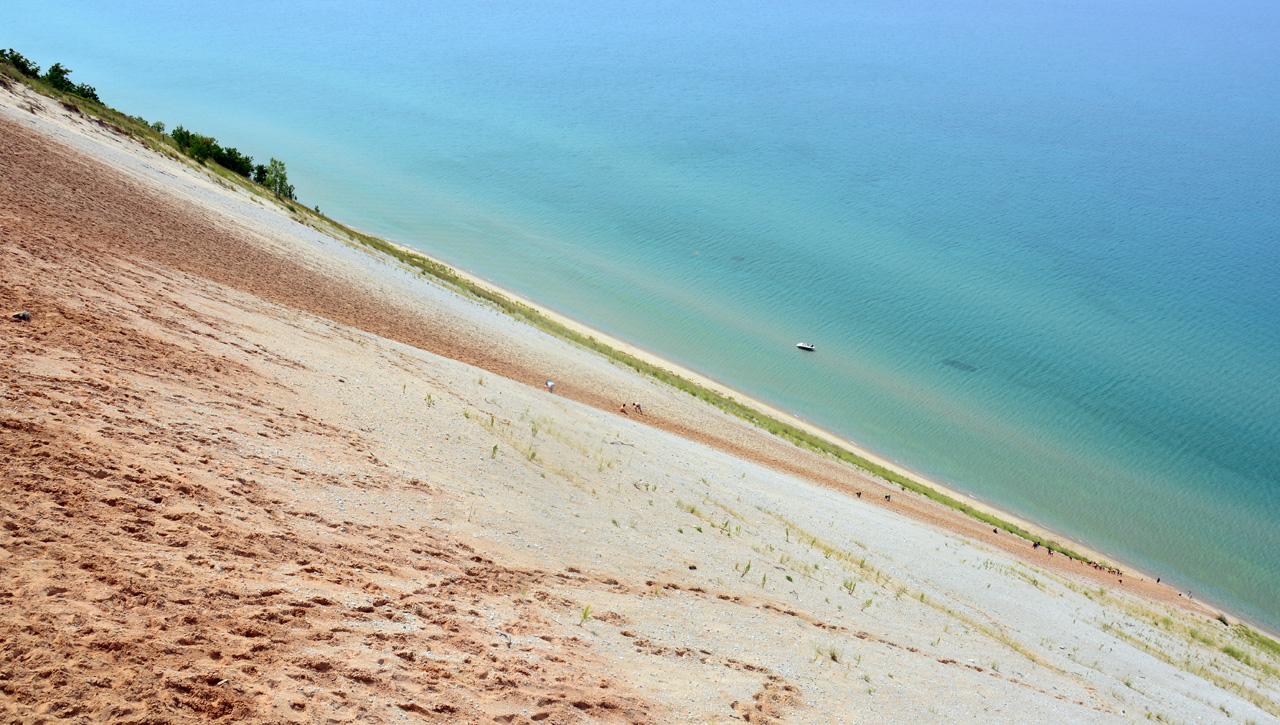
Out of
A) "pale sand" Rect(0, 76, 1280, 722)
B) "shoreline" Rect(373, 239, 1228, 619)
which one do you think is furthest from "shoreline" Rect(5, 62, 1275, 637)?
"pale sand" Rect(0, 76, 1280, 722)

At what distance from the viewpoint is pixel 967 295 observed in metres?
45.6

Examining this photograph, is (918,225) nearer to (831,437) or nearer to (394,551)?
(831,437)

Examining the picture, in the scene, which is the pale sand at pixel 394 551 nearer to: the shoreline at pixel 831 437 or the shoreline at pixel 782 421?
the shoreline at pixel 782 421

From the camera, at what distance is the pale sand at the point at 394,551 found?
677cm

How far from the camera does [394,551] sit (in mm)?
9297

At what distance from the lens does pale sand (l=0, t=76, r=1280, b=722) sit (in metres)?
6.77

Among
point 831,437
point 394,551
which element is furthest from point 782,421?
point 394,551

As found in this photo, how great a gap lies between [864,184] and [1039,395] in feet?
92.3

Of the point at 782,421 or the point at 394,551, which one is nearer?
the point at 394,551

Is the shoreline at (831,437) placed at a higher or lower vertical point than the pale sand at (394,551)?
higher

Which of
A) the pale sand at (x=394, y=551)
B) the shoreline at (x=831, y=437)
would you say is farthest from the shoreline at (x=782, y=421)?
the pale sand at (x=394, y=551)

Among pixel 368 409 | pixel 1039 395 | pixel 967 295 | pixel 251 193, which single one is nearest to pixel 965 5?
pixel 967 295

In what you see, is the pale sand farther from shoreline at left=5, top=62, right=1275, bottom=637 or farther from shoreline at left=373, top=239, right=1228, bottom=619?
shoreline at left=373, top=239, right=1228, bottom=619

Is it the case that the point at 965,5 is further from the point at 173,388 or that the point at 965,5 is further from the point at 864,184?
the point at 173,388
